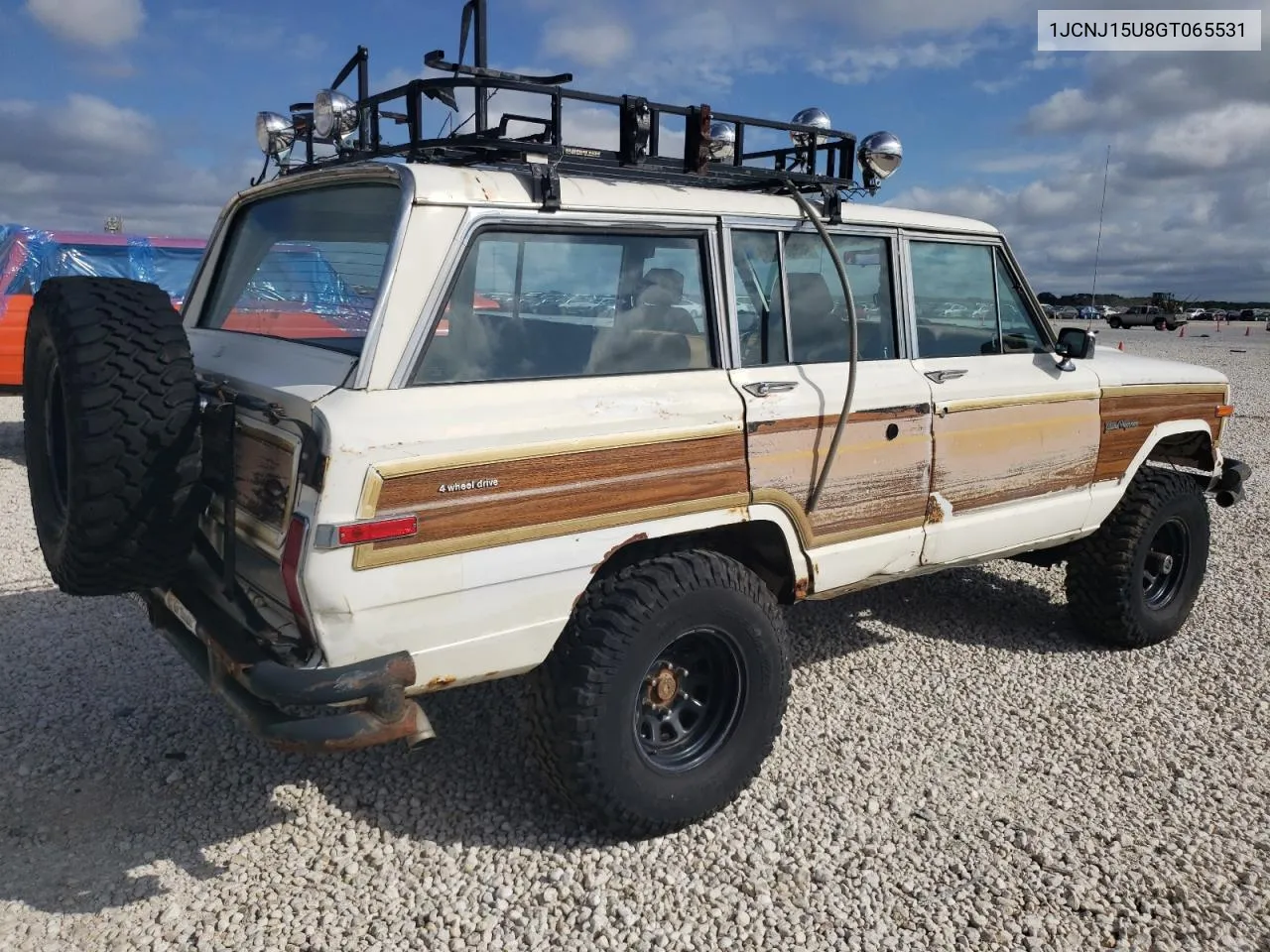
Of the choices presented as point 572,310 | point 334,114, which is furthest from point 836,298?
point 334,114

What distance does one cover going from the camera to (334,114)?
133 inches

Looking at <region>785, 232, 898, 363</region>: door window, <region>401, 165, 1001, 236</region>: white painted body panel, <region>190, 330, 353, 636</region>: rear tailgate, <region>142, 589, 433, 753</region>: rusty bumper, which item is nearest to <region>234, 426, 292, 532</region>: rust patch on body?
<region>190, 330, 353, 636</region>: rear tailgate

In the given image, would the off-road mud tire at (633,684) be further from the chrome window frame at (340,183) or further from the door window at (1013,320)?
the door window at (1013,320)

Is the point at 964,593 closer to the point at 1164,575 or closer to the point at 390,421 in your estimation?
the point at 1164,575

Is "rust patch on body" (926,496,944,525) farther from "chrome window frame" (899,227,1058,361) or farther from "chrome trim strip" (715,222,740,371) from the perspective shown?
"chrome trim strip" (715,222,740,371)

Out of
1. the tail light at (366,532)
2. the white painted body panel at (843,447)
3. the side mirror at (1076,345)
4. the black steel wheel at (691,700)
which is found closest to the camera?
the tail light at (366,532)

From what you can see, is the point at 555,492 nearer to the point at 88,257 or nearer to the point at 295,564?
the point at 295,564

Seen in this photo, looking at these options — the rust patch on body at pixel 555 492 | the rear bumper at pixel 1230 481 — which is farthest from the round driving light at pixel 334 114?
the rear bumper at pixel 1230 481

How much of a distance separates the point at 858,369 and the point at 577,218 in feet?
4.02

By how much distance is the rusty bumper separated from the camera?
242 centimetres

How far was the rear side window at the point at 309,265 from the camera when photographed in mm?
2865

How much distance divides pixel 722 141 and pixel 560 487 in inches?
80.6

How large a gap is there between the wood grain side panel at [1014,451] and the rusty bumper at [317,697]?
7.20ft

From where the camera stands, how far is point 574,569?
9.17 feet
